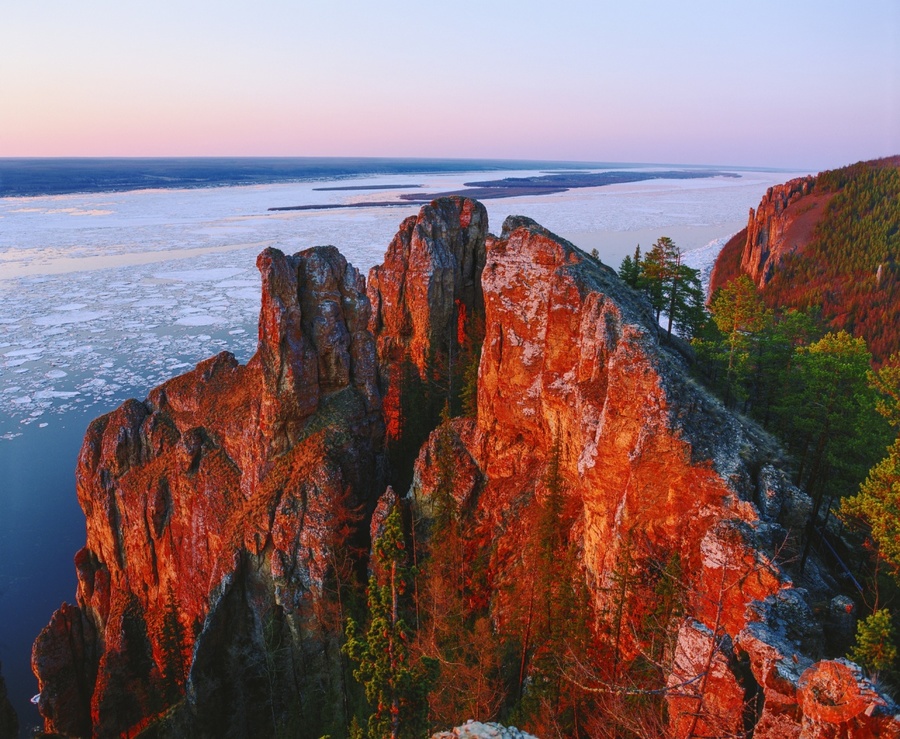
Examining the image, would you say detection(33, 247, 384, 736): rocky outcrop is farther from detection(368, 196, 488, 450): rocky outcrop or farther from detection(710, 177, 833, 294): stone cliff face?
detection(710, 177, 833, 294): stone cliff face

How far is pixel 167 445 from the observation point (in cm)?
3262

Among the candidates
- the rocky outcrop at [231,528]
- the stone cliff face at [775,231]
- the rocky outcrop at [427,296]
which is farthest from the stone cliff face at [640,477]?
the stone cliff face at [775,231]

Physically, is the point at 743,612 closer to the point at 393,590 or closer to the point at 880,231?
the point at 393,590

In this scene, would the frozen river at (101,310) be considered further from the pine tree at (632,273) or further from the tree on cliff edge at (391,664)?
the pine tree at (632,273)

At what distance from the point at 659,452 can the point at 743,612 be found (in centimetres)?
472

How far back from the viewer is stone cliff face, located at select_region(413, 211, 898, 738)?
10.7m

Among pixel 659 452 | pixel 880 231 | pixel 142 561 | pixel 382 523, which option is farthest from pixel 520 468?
pixel 880 231

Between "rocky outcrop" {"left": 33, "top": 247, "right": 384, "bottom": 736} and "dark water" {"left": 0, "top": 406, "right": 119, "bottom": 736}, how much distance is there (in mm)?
3999

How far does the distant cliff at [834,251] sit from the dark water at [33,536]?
67711 millimetres

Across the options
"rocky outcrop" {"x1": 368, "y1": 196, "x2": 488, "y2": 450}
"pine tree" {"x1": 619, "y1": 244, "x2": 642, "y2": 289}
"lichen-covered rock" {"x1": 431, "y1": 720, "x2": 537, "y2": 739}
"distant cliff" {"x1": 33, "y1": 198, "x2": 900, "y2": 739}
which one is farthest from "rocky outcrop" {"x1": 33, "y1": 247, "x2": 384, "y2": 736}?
"pine tree" {"x1": 619, "y1": 244, "x2": 642, "y2": 289}

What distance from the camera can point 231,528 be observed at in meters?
28.6

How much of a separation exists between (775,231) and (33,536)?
103 m

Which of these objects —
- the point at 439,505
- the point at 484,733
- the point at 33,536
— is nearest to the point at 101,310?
the point at 33,536

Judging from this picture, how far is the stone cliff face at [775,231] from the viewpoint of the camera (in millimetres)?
90688
